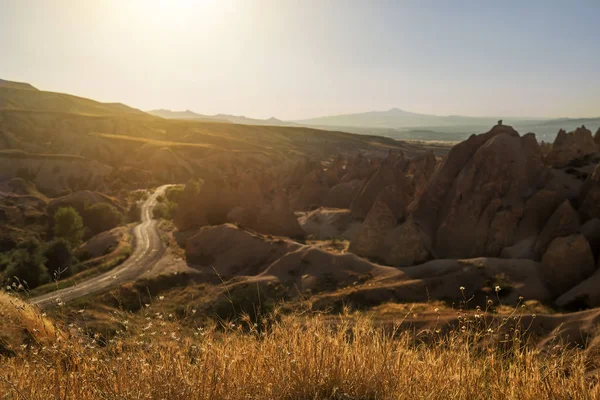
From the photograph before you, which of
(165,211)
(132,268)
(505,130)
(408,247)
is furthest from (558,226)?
(165,211)

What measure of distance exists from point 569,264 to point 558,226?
4.80 m

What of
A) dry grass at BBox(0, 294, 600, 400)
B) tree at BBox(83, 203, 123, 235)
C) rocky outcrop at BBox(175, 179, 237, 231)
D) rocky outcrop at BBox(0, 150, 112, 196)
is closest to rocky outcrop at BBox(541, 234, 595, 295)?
dry grass at BBox(0, 294, 600, 400)

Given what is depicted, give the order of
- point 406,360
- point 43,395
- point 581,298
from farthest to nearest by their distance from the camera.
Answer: point 581,298 → point 406,360 → point 43,395

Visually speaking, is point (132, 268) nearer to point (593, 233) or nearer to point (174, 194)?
point (174, 194)

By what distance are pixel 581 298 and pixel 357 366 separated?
95.6 feet

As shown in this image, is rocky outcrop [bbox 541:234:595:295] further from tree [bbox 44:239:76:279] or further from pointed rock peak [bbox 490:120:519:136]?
tree [bbox 44:239:76:279]

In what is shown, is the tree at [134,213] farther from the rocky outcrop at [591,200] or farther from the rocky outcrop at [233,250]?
the rocky outcrop at [591,200]

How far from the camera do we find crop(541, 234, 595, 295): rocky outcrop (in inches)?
1135

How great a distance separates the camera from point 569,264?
29.1m

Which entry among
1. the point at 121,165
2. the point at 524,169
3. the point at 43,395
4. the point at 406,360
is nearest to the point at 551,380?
the point at 406,360

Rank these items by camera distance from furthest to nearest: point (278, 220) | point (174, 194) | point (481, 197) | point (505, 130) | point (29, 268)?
1. point (174, 194)
2. point (278, 220)
3. point (505, 130)
4. point (29, 268)
5. point (481, 197)

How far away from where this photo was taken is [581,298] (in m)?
26.9

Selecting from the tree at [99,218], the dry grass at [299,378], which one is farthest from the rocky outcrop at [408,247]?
the tree at [99,218]

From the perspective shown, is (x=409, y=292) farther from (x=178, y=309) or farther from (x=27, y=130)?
(x=27, y=130)
